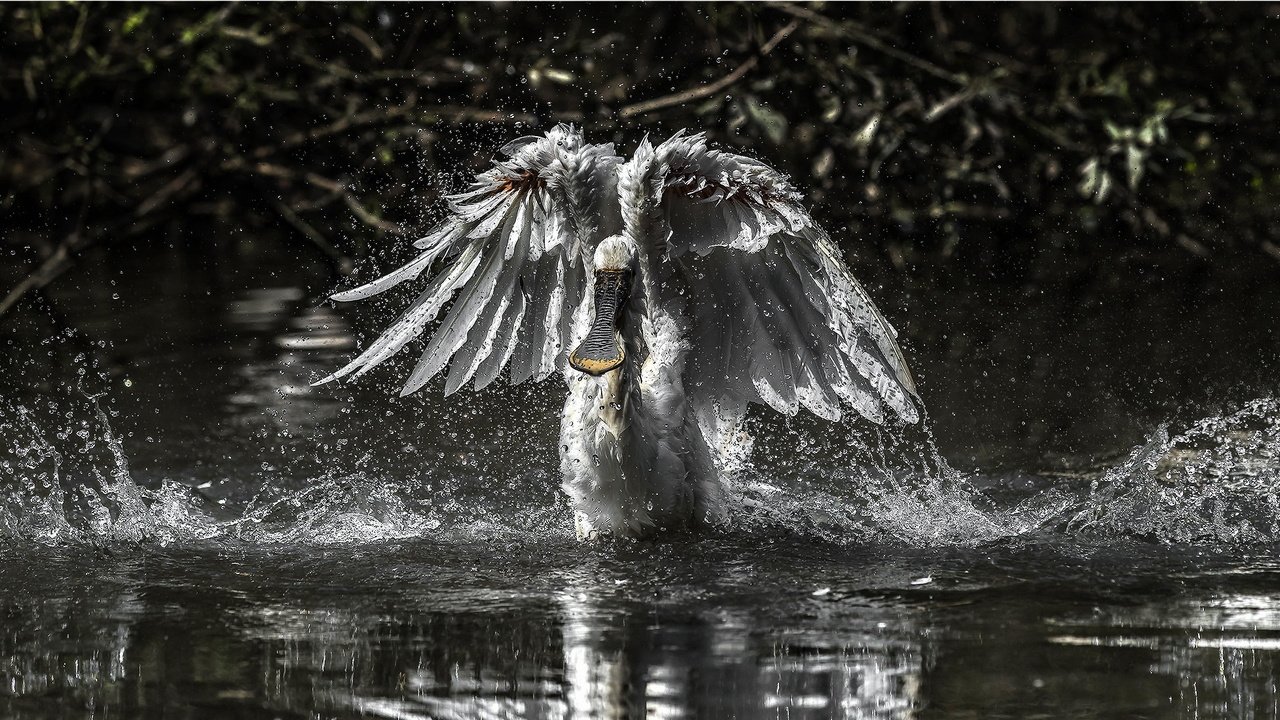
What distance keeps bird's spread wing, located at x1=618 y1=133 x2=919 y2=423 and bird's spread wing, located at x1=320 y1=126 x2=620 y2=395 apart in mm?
175

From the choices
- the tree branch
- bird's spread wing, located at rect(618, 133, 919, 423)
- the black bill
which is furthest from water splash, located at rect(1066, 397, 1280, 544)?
the tree branch

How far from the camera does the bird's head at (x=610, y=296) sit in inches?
186

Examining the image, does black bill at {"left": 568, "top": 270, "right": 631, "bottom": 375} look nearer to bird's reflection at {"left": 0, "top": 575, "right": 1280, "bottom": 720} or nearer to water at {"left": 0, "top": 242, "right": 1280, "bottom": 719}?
water at {"left": 0, "top": 242, "right": 1280, "bottom": 719}

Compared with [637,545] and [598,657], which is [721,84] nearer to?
[637,545]

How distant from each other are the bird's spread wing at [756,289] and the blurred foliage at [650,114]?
5206 mm

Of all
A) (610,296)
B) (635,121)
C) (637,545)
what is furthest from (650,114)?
(637,545)

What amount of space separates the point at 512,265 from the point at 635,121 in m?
6.02

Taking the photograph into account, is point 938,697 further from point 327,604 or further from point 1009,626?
point 327,604

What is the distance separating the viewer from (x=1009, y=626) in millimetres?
3842

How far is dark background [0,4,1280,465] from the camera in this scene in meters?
10.7

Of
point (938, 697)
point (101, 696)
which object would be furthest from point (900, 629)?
point (101, 696)

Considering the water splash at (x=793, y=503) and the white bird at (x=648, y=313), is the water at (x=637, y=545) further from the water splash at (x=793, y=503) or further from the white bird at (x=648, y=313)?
the white bird at (x=648, y=313)

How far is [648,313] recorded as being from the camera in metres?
5.23

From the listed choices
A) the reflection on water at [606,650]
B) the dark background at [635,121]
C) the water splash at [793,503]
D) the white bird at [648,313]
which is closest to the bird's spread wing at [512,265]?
the white bird at [648,313]
